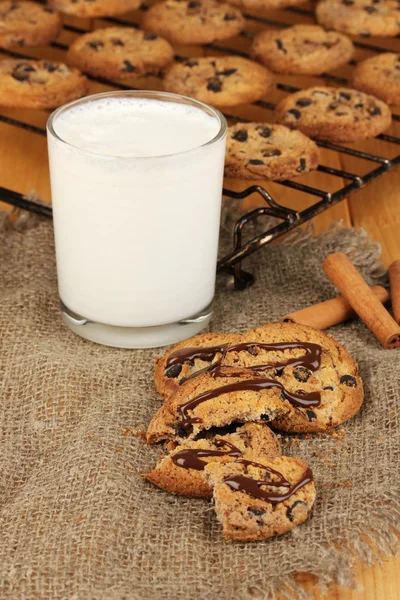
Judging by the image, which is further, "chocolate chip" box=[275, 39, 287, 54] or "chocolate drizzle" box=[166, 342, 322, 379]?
"chocolate chip" box=[275, 39, 287, 54]

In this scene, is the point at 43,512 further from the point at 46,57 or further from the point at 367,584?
the point at 46,57

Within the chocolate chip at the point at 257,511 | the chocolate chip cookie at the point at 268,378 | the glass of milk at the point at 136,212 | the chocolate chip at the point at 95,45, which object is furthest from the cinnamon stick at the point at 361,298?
the chocolate chip at the point at 95,45

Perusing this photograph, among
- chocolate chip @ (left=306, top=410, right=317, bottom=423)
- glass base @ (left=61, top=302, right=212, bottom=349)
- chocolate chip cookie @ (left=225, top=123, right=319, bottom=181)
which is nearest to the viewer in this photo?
chocolate chip @ (left=306, top=410, right=317, bottom=423)

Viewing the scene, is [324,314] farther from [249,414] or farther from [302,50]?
[302,50]

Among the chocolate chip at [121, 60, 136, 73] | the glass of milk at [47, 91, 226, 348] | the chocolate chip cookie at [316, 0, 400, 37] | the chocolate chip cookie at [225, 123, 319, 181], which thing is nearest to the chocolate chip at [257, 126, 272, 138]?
the chocolate chip cookie at [225, 123, 319, 181]

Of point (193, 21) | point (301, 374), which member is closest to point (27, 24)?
point (193, 21)

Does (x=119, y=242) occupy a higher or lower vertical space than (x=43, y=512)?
higher

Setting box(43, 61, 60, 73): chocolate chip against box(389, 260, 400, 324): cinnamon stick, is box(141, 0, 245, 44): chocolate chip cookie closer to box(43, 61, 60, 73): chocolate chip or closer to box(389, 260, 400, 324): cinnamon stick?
box(43, 61, 60, 73): chocolate chip

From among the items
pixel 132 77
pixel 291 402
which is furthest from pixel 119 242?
pixel 132 77
